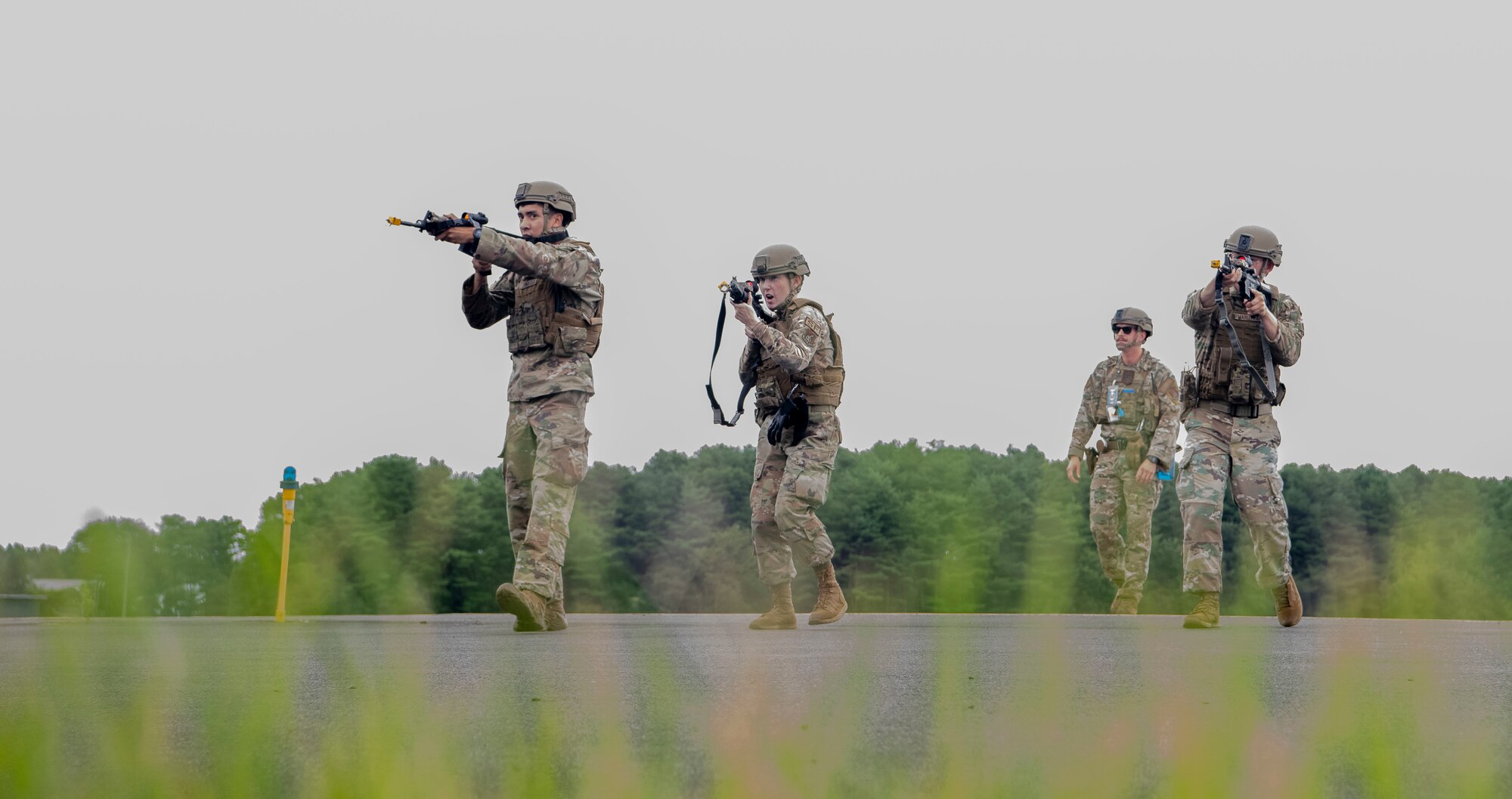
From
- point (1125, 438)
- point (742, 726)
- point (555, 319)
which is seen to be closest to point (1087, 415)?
point (1125, 438)

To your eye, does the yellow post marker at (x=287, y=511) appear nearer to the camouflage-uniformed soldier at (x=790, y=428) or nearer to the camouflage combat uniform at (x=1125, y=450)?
the camouflage-uniformed soldier at (x=790, y=428)

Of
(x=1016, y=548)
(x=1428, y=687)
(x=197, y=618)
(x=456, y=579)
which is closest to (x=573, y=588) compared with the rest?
(x=456, y=579)

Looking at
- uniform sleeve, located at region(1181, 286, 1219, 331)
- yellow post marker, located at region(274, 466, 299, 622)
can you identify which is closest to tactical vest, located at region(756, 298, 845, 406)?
uniform sleeve, located at region(1181, 286, 1219, 331)

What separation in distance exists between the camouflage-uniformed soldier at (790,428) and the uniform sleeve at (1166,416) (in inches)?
132

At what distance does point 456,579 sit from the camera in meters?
58.8

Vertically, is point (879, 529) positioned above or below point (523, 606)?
above

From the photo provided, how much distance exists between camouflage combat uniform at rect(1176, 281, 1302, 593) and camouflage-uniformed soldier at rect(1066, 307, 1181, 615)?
375cm

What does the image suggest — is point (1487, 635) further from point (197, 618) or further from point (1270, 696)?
point (197, 618)

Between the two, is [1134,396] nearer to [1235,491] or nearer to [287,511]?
[1235,491]

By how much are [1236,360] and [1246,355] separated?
0.23 feet

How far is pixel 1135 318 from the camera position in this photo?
14734 millimetres

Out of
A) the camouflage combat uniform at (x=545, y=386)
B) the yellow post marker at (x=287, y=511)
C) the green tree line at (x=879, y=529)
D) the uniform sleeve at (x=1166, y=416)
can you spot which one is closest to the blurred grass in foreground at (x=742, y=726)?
the camouflage combat uniform at (x=545, y=386)

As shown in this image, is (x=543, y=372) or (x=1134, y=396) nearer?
(x=543, y=372)

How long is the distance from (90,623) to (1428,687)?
9300 millimetres
